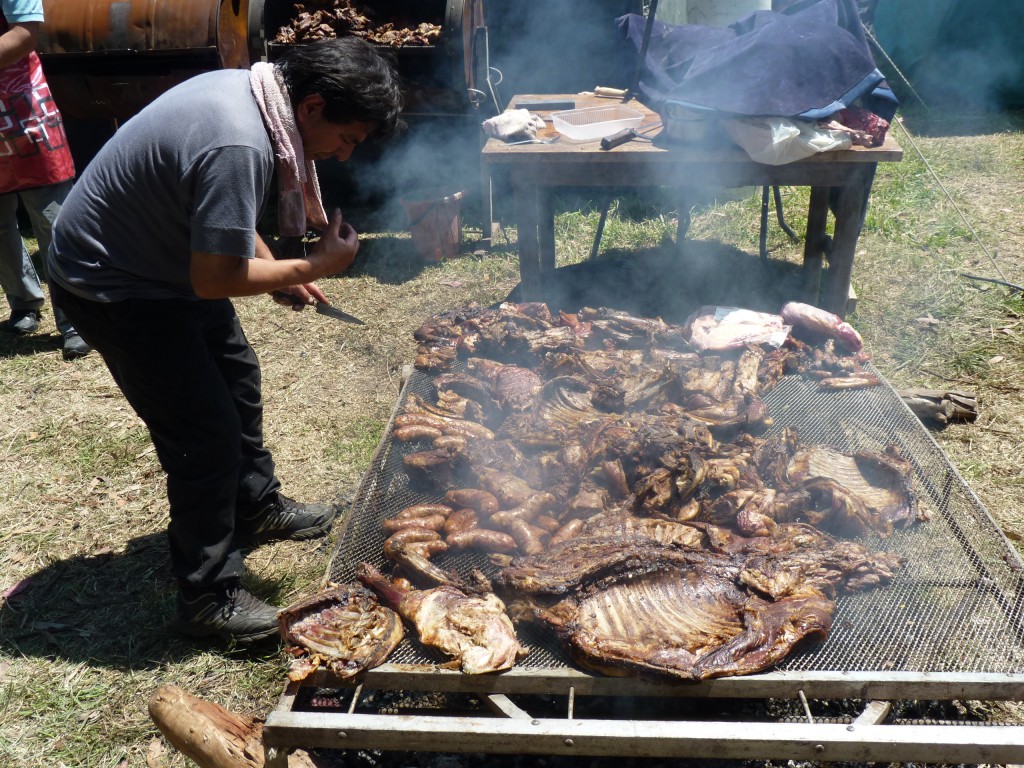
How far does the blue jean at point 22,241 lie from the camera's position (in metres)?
5.96

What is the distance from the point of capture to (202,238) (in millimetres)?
2613

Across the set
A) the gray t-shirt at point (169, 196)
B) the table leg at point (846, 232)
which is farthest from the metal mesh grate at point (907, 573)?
the table leg at point (846, 232)

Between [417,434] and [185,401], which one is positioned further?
[417,434]

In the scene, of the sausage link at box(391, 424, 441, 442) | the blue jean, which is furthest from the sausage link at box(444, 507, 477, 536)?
the blue jean

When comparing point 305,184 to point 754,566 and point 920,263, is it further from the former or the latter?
point 920,263

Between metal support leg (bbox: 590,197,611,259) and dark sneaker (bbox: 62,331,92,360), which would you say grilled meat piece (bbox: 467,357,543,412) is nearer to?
metal support leg (bbox: 590,197,611,259)

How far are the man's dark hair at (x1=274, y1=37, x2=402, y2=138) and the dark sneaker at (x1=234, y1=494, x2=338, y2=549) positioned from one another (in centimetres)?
235

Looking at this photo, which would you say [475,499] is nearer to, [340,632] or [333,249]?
[340,632]

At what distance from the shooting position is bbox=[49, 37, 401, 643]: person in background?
8.71 feet

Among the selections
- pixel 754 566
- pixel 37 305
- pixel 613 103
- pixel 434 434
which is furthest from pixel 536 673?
pixel 37 305

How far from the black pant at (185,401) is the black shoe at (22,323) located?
4.18 m

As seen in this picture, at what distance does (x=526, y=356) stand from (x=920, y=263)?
15.4ft

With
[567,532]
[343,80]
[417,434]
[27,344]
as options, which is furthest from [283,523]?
[27,344]

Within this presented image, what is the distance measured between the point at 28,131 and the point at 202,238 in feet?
13.9
